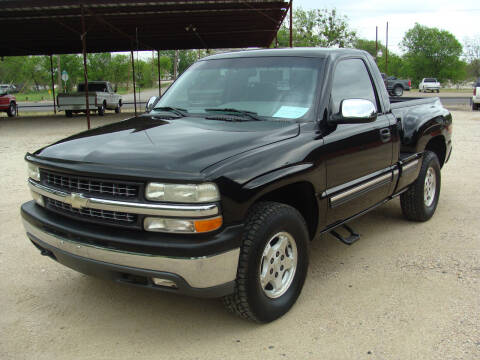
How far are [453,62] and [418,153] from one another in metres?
80.7

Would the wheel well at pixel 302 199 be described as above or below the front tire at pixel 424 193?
above

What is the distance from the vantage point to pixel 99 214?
2.82 metres

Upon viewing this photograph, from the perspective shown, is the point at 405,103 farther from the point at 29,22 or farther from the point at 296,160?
the point at 29,22

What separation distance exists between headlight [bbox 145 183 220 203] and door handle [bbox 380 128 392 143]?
7.07 ft

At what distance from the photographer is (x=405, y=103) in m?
5.01

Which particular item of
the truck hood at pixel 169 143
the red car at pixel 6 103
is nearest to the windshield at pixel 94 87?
the red car at pixel 6 103

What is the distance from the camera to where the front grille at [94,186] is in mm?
2688

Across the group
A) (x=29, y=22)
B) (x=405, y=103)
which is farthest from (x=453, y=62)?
(x=405, y=103)

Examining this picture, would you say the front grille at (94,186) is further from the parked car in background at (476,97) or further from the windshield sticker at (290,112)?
the parked car in background at (476,97)

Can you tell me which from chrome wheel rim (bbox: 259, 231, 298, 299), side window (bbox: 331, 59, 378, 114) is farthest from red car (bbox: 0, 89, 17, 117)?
chrome wheel rim (bbox: 259, 231, 298, 299)

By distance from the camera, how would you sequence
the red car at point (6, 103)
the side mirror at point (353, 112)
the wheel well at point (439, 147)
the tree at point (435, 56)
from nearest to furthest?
the side mirror at point (353, 112) < the wheel well at point (439, 147) < the red car at point (6, 103) < the tree at point (435, 56)

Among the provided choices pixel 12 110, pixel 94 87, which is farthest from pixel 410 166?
pixel 12 110

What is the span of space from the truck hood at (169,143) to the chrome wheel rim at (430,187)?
2.64 metres

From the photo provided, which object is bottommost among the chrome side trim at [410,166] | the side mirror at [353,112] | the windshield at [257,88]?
the chrome side trim at [410,166]
